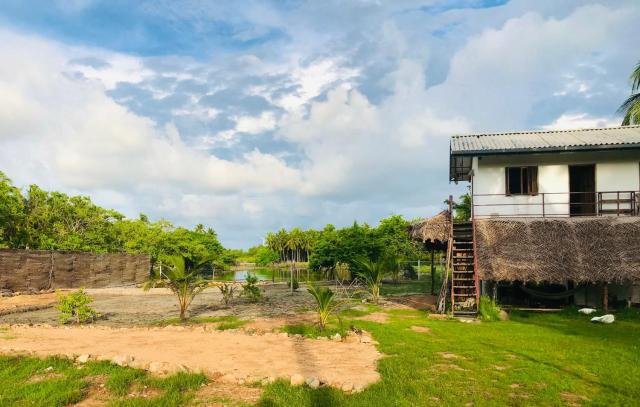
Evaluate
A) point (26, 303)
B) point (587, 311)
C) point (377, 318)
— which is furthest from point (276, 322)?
point (26, 303)

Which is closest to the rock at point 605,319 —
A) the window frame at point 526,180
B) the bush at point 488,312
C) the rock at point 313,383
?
the bush at point 488,312

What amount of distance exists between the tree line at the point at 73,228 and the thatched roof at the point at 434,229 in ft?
46.3

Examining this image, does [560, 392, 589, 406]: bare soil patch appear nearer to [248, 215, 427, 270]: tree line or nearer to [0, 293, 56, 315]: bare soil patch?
[248, 215, 427, 270]: tree line

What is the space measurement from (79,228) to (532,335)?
1315 inches

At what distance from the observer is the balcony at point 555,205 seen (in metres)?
14.3

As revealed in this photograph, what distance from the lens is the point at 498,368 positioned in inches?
283

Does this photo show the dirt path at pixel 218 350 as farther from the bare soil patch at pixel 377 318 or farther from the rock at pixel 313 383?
the bare soil patch at pixel 377 318

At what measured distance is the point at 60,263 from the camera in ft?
75.0

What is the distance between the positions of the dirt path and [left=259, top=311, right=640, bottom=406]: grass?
563mm

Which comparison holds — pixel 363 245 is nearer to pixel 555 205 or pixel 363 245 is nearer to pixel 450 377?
pixel 555 205

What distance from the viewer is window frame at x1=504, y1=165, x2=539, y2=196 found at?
15.0 m

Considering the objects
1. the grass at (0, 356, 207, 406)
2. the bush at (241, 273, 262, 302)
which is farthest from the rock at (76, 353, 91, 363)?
the bush at (241, 273, 262, 302)

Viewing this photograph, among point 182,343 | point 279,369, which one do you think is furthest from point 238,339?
point 279,369

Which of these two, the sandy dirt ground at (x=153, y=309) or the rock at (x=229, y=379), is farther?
the sandy dirt ground at (x=153, y=309)
